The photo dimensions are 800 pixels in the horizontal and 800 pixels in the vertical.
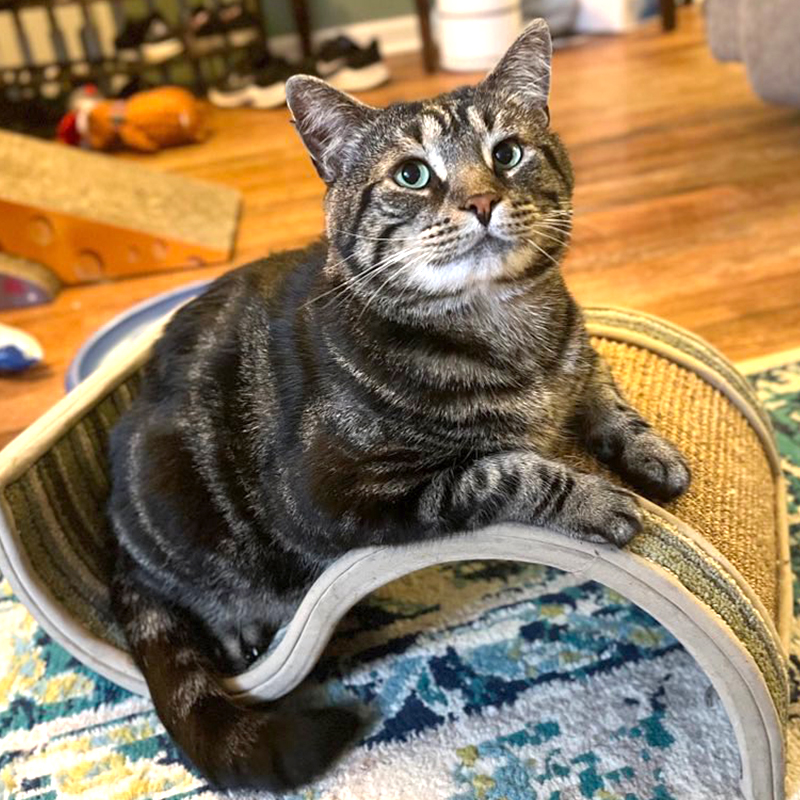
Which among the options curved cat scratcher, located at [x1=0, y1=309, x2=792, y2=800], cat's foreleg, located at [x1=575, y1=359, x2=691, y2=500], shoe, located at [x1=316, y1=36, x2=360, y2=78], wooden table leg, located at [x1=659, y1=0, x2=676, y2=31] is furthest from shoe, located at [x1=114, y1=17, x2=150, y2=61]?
cat's foreleg, located at [x1=575, y1=359, x2=691, y2=500]

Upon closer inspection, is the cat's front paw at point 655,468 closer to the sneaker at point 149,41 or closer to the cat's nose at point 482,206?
the cat's nose at point 482,206

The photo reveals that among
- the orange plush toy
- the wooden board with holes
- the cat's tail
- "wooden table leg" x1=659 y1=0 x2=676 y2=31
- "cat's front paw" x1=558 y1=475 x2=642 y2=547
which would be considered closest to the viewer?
"cat's front paw" x1=558 y1=475 x2=642 y2=547

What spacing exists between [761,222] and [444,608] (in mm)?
1596

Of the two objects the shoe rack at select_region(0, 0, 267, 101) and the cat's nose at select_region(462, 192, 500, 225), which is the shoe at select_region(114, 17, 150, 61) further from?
the cat's nose at select_region(462, 192, 500, 225)

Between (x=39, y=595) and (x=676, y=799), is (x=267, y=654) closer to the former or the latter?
(x=39, y=595)

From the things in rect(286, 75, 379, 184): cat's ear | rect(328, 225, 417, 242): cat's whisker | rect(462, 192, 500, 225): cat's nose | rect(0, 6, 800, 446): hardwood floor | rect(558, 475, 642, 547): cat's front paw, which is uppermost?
rect(286, 75, 379, 184): cat's ear

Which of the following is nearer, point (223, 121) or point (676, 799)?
point (676, 799)

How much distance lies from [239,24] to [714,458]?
11.7ft

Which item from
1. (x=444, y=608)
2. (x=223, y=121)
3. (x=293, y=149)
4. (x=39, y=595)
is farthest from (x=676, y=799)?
(x=223, y=121)

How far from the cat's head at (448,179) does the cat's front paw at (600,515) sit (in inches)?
10.4

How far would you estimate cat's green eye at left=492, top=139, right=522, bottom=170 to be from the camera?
1.05 metres

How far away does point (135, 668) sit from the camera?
1243mm

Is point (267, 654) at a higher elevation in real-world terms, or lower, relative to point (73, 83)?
lower

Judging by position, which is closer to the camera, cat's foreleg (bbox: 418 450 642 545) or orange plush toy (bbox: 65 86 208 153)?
cat's foreleg (bbox: 418 450 642 545)
